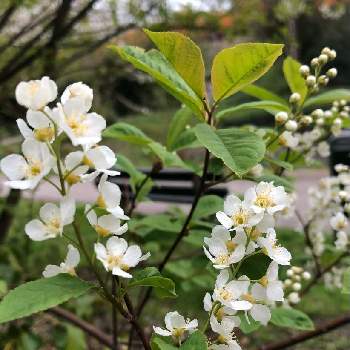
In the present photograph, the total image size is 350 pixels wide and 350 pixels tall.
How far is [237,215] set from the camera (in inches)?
34.8

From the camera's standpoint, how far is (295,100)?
1219mm

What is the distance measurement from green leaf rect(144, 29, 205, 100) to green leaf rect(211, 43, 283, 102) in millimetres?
26

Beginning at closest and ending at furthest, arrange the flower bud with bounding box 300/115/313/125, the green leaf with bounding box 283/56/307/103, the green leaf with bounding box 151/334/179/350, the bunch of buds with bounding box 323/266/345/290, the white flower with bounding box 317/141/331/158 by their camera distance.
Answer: the green leaf with bounding box 151/334/179/350, the flower bud with bounding box 300/115/313/125, the green leaf with bounding box 283/56/307/103, the white flower with bounding box 317/141/331/158, the bunch of buds with bounding box 323/266/345/290

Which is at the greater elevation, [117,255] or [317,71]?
[317,71]

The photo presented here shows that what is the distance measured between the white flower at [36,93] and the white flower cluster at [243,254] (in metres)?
0.30

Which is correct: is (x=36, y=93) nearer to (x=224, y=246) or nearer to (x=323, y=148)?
(x=224, y=246)

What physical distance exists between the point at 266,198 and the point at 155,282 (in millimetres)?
209

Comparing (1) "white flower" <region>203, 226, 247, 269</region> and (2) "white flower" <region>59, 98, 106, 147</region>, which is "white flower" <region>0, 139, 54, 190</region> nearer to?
(2) "white flower" <region>59, 98, 106, 147</region>

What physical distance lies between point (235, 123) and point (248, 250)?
13.2 meters

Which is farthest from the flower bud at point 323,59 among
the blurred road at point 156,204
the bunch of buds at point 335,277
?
the blurred road at point 156,204

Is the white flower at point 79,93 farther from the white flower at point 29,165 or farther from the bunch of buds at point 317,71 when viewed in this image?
the bunch of buds at point 317,71

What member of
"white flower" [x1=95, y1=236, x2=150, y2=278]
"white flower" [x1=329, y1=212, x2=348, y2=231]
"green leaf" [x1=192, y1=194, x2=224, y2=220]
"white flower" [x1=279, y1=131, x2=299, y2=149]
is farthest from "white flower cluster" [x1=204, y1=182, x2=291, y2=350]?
"white flower" [x1=329, y1=212, x2=348, y2=231]

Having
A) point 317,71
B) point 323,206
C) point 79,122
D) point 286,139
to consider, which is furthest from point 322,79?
point 323,206

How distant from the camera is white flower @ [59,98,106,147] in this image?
0.74m
